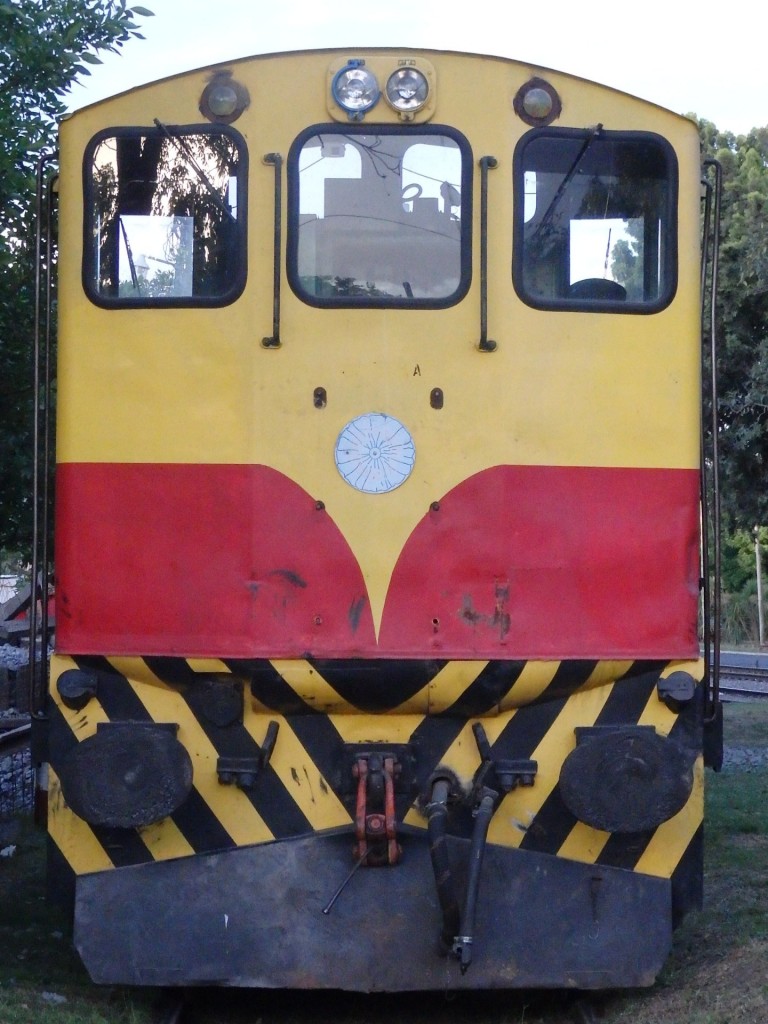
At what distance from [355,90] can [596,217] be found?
1.00 meters

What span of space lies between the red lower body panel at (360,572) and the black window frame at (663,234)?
0.61 meters

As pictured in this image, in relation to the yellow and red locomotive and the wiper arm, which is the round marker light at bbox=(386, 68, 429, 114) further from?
the wiper arm

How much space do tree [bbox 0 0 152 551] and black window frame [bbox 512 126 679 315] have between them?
2746 millimetres

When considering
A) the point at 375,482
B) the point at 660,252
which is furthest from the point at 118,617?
the point at 660,252

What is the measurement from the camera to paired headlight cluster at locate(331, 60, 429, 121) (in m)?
4.75

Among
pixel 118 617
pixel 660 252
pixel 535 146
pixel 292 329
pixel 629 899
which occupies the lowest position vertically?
pixel 629 899

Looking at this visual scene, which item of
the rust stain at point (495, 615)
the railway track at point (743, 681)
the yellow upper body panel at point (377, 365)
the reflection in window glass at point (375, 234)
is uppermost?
the reflection in window glass at point (375, 234)

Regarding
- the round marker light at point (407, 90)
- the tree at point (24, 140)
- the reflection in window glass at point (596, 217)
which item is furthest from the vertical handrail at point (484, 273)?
the tree at point (24, 140)

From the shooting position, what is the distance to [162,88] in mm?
4855

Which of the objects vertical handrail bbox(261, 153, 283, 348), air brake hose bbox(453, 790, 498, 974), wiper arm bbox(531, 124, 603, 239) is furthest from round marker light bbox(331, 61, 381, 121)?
air brake hose bbox(453, 790, 498, 974)

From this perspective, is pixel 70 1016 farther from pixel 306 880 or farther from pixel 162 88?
pixel 162 88

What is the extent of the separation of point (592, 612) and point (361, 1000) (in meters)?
2.07

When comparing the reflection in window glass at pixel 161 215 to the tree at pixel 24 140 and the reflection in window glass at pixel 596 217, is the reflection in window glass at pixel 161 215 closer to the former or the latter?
the reflection in window glass at pixel 596 217

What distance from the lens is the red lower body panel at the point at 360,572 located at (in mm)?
4641
